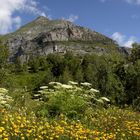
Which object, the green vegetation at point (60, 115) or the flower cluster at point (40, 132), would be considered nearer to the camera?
the flower cluster at point (40, 132)

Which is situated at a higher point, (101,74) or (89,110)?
(101,74)

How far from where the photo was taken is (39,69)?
102 meters

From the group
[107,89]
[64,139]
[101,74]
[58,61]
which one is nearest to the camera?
[64,139]

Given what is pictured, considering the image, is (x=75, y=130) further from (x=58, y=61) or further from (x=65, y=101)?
(x=58, y=61)

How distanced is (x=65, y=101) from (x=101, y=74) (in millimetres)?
22694

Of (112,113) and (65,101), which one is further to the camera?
(112,113)

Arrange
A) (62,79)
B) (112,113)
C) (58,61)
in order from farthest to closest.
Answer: (58,61)
(62,79)
(112,113)

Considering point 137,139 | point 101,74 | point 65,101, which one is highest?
point 101,74

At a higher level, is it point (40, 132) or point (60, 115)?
point (60, 115)

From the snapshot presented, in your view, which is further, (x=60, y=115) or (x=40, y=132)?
(x=60, y=115)

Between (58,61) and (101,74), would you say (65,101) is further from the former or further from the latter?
(58,61)

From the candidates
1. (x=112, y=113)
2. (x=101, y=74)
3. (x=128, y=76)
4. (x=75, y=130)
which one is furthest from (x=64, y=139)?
(x=128, y=76)

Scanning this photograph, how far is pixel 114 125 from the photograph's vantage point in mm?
10750

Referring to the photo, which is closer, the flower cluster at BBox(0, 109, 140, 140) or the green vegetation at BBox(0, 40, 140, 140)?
the flower cluster at BBox(0, 109, 140, 140)
